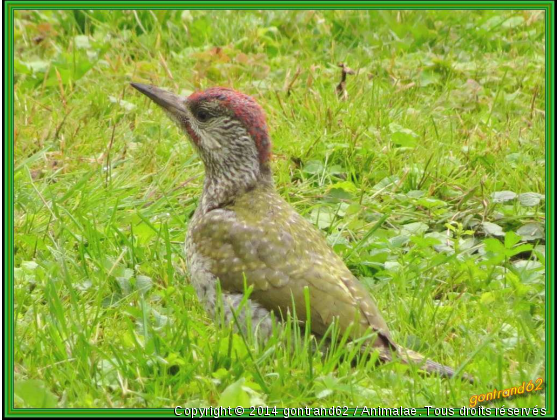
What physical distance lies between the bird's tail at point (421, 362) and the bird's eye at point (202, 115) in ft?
5.51

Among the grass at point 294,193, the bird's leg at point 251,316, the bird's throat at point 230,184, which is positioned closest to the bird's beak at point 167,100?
the bird's throat at point 230,184

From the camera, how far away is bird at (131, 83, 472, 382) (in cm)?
436

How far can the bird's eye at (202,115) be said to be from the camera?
5.23 metres

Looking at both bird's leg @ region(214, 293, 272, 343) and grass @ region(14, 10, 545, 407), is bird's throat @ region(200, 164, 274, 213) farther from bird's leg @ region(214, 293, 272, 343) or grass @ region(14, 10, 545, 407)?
bird's leg @ region(214, 293, 272, 343)

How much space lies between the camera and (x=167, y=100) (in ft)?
17.6

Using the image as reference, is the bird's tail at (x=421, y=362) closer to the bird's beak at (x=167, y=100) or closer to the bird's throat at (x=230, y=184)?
the bird's throat at (x=230, y=184)

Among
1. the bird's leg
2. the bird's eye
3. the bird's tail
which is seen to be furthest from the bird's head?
the bird's tail

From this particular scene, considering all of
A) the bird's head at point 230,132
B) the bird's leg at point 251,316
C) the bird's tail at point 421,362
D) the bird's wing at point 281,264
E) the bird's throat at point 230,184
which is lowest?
the bird's tail at point 421,362

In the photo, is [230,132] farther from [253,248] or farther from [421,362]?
[421,362]

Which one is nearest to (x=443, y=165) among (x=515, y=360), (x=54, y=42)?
(x=515, y=360)

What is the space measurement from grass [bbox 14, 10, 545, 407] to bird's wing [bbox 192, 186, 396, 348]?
0.67 feet

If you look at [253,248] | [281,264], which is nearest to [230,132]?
[253,248]

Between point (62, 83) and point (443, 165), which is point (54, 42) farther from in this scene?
point (443, 165)

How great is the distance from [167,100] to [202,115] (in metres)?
0.24
